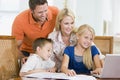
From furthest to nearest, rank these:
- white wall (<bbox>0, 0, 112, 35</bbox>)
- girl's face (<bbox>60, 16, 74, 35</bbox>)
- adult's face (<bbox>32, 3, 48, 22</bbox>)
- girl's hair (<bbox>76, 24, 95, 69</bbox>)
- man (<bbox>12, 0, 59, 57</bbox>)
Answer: white wall (<bbox>0, 0, 112, 35</bbox>)
man (<bbox>12, 0, 59, 57</bbox>)
adult's face (<bbox>32, 3, 48, 22</bbox>)
girl's face (<bbox>60, 16, 74, 35</bbox>)
girl's hair (<bbox>76, 24, 95, 69</bbox>)

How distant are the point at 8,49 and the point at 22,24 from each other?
0.50 metres

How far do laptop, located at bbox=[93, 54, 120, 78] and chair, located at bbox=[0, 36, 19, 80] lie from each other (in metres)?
0.78

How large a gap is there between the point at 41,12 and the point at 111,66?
1.01m

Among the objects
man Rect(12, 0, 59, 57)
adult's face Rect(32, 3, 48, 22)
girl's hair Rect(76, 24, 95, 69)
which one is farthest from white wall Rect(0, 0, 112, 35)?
girl's hair Rect(76, 24, 95, 69)

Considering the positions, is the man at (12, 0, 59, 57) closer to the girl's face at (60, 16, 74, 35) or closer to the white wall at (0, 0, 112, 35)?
the girl's face at (60, 16, 74, 35)

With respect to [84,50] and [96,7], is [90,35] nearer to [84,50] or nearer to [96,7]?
[84,50]

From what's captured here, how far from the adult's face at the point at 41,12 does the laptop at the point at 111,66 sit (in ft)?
3.14

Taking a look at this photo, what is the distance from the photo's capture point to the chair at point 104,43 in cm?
241

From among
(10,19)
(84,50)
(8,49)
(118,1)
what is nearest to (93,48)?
(84,50)

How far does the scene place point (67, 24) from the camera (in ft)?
7.39

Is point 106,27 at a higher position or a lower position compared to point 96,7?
lower

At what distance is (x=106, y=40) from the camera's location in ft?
7.93

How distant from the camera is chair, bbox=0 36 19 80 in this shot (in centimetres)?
202

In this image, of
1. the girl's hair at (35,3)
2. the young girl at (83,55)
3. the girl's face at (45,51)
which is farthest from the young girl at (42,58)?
the girl's hair at (35,3)
